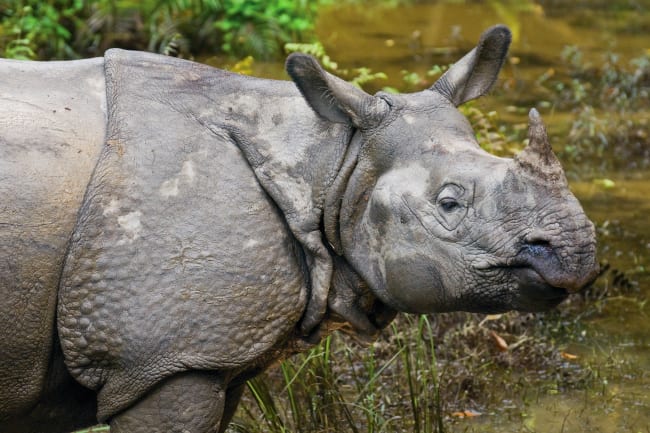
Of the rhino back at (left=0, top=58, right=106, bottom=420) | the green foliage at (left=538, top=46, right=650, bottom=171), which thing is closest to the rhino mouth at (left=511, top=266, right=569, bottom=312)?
the rhino back at (left=0, top=58, right=106, bottom=420)

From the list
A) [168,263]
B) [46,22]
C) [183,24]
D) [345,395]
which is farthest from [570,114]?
[168,263]

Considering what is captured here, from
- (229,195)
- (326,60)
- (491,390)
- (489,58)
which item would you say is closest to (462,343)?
(491,390)

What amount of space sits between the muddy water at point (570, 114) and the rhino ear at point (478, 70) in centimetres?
220

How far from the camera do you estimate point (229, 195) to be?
12.1ft

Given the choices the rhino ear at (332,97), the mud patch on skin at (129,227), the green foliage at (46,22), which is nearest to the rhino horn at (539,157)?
the rhino ear at (332,97)

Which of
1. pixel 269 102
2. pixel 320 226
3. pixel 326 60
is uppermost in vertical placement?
pixel 269 102

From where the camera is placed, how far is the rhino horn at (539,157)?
344 cm

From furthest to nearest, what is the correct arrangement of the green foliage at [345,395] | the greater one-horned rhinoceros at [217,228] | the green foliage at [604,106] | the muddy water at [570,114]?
the green foliage at [604,106] → the muddy water at [570,114] → the green foliage at [345,395] → the greater one-horned rhinoceros at [217,228]

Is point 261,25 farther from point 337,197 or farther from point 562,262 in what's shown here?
point 562,262

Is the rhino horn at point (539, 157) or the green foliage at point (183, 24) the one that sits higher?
the rhino horn at point (539, 157)

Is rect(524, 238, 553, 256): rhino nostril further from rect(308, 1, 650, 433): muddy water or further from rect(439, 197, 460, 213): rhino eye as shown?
rect(308, 1, 650, 433): muddy water

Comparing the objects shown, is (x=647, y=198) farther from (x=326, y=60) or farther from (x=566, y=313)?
(x=326, y=60)

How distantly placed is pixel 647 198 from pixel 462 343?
3024 mm

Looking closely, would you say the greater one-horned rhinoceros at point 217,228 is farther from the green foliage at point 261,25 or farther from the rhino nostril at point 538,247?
the green foliage at point 261,25
